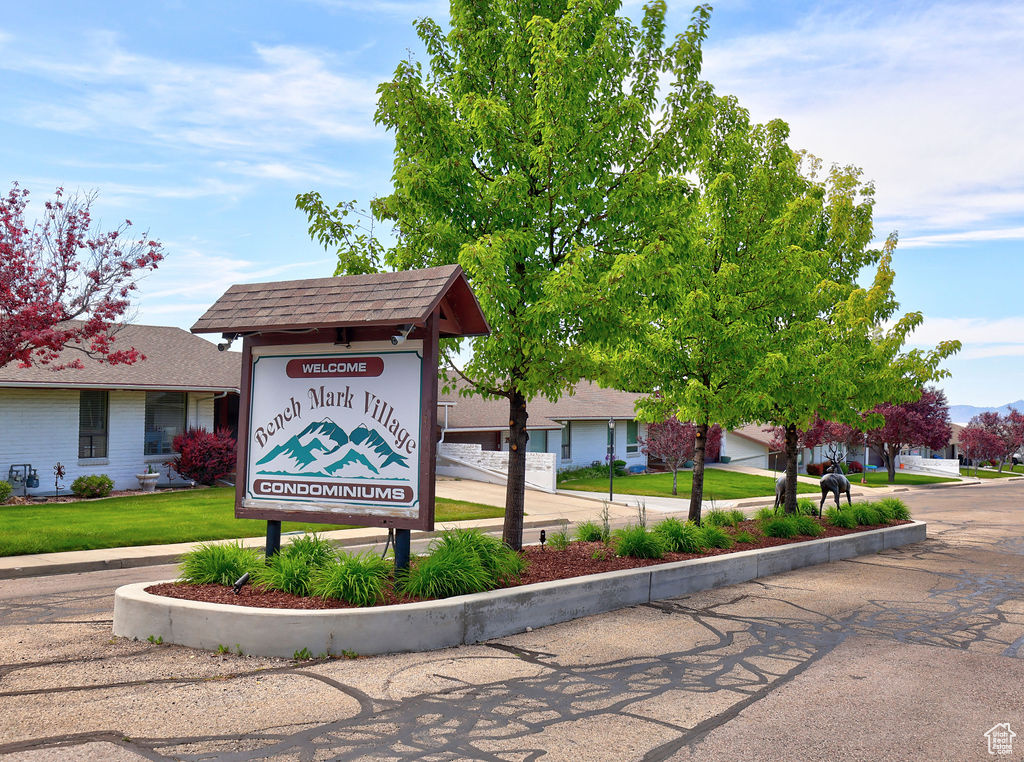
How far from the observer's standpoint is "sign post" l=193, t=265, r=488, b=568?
8648 millimetres

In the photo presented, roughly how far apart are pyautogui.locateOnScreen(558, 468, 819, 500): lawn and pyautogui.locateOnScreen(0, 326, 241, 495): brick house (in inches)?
579

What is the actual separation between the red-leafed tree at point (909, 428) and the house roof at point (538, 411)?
14496 mm

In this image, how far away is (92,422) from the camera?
24.5m

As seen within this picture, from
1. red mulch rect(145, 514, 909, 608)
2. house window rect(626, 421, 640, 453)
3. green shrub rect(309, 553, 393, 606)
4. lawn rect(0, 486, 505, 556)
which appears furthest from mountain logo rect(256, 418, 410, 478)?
house window rect(626, 421, 640, 453)

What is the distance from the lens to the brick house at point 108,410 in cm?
2261

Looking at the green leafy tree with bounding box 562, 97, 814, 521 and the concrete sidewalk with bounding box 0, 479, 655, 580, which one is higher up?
the green leafy tree with bounding box 562, 97, 814, 521

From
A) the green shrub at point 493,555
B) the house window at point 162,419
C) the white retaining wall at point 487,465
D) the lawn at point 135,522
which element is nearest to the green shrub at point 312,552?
the green shrub at point 493,555

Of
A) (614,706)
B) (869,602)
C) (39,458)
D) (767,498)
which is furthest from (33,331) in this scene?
(767,498)

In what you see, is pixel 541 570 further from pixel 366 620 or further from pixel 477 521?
pixel 477 521

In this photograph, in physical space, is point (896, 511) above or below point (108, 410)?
below

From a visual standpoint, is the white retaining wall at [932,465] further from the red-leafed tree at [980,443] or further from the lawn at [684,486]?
the lawn at [684,486]

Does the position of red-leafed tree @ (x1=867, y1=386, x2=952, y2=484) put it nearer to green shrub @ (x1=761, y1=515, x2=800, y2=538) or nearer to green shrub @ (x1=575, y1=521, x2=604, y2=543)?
green shrub @ (x1=761, y1=515, x2=800, y2=538)

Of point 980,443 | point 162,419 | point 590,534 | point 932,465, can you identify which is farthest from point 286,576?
point 980,443

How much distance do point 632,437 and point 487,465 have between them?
14.6 metres
